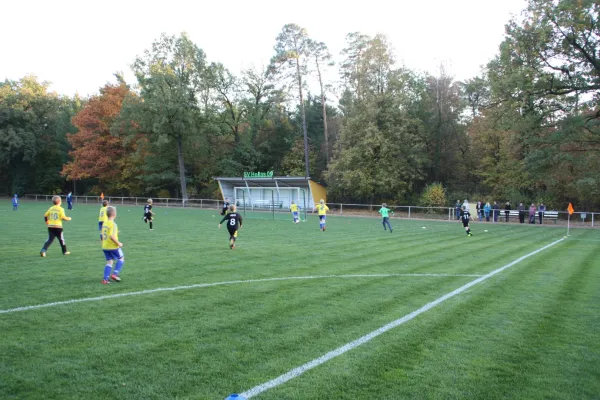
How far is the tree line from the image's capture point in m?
26.3

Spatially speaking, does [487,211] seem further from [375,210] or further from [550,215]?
[375,210]

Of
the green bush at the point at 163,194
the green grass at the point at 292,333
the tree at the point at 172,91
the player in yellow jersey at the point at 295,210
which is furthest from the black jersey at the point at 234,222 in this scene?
the green bush at the point at 163,194

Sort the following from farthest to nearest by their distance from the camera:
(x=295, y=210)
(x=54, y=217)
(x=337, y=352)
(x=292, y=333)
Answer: (x=295, y=210), (x=54, y=217), (x=292, y=333), (x=337, y=352)

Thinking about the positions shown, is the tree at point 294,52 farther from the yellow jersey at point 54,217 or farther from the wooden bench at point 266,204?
the yellow jersey at point 54,217

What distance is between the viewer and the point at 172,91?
50688 millimetres

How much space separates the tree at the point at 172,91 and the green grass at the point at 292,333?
41243 millimetres

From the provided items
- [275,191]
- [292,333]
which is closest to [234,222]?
[292,333]

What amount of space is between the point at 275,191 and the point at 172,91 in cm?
1857

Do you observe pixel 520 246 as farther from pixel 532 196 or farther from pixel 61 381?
pixel 532 196

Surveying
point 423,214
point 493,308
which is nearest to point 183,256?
point 493,308

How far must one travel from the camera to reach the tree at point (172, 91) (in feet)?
163

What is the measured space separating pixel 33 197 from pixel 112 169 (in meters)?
14.5

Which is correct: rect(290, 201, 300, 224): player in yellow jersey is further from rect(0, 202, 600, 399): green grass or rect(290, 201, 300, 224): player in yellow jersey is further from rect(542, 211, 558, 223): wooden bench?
rect(542, 211, 558, 223): wooden bench

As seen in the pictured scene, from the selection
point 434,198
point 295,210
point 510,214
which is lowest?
point 510,214
